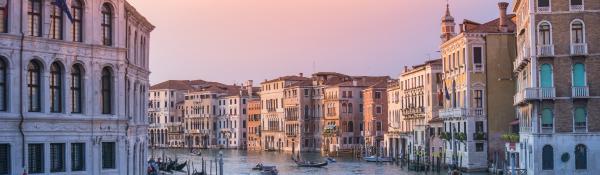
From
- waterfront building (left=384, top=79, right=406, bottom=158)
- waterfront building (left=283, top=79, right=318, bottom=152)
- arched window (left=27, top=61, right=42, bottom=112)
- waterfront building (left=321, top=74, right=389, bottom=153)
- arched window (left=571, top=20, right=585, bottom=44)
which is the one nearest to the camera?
arched window (left=27, top=61, right=42, bottom=112)

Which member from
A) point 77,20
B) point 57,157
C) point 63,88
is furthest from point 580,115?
point 57,157

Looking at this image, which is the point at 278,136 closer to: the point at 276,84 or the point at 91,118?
the point at 276,84

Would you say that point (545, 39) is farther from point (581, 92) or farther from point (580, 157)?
point (580, 157)

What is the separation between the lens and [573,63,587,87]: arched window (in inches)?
969

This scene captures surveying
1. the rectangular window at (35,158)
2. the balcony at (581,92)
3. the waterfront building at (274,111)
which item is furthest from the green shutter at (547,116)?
the waterfront building at (274,111)

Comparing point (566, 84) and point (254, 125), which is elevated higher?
point (566, 84)

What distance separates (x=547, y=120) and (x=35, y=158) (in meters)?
14.2

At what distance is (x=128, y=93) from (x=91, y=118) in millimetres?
3554

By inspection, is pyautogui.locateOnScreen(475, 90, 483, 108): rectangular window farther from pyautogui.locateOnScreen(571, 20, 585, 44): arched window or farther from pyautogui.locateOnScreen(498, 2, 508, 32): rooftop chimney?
pyautogui.locateOnScreen(571, 20, 585, 44): arched window

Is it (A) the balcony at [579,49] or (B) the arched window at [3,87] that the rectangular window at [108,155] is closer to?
(B) the arched window at [3,87]

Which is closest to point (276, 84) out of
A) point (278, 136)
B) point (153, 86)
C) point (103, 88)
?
point (278, 136)

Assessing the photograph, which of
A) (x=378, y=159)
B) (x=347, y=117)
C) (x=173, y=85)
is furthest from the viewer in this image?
(x=173, y=85)

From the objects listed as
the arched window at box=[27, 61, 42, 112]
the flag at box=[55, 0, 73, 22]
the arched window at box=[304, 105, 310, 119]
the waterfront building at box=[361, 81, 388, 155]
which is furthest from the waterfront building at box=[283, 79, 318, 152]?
the flag at box=[55, 0, 73, 22]

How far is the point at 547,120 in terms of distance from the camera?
2495cm
